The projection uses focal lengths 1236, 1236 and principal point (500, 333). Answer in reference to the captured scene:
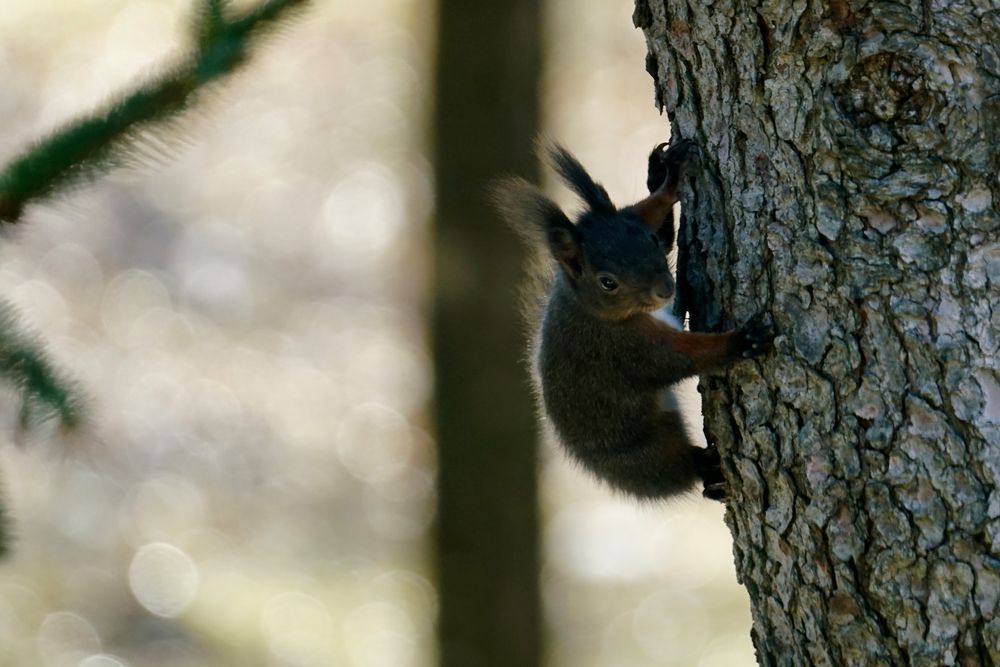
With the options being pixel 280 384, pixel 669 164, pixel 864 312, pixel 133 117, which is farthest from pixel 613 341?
pixel 280 384

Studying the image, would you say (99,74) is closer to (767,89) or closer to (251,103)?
(251,103)

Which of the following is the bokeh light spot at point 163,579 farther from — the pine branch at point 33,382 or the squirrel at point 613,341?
the pine branch at point 33,382

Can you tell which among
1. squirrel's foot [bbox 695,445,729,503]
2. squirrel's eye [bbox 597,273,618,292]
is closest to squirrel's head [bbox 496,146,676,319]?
squirrel's eye [bbox 597,273,618,292]

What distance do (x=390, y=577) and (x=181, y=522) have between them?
1273 mm

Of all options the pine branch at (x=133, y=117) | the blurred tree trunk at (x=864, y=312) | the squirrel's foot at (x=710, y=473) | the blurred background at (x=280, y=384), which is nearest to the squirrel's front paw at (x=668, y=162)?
the blurred tree trunk at (x=864, y=312)

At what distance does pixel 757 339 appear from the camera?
2578 mm

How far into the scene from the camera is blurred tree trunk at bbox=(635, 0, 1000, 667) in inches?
91.0

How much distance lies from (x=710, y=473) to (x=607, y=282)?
23.1 inches

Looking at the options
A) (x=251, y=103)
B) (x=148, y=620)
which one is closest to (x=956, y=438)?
(x=148, y=620)

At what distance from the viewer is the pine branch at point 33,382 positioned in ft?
5.01

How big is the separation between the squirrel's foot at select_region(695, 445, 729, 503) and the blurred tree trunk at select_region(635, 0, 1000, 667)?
23.4 inches

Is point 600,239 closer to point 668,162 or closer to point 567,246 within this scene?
point 567,246

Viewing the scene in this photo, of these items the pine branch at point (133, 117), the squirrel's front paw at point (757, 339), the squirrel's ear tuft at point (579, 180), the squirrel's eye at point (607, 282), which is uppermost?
Result: the squirrel's ear tuft at point (579, 180)

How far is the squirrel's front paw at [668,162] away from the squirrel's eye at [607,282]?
262mm
